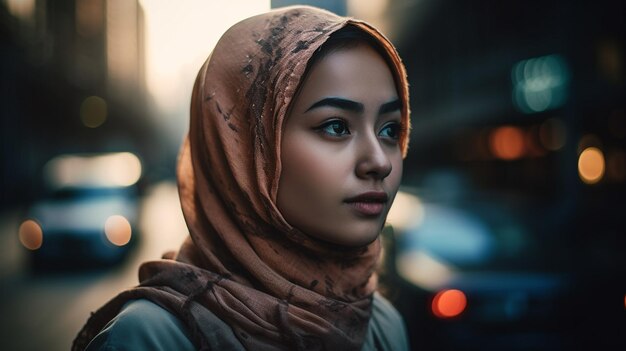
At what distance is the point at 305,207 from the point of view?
133 centimetres

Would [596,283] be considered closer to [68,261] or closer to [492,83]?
[68,261]

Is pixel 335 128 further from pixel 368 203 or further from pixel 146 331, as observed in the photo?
pixel 146 331

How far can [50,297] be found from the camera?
690 centimetres

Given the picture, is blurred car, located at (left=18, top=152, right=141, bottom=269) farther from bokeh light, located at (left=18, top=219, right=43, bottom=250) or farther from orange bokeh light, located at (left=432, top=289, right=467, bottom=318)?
orange bokeh light, located at (left=432, top=289, right=467, bottom=318)

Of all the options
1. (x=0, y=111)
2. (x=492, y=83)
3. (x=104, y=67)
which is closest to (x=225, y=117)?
(x=492, y=83)

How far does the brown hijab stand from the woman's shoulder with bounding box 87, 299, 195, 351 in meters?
0.04

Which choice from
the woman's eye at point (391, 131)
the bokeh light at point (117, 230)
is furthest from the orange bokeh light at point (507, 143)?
the woman's eye at point (391, 131)

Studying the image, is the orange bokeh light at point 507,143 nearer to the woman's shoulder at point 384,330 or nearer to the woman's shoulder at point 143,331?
the woman's shoulder at point 384,330

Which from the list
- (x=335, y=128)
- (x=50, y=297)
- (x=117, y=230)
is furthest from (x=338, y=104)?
(x=117, y=230)

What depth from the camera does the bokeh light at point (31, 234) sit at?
8111mm

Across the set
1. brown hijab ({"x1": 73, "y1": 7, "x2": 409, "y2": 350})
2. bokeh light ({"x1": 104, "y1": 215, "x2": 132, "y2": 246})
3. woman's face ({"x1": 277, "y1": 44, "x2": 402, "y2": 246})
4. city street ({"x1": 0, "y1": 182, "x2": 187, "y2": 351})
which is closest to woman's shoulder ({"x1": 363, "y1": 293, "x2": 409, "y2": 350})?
brown hijab ({"x1": 73, "y1": 7, "x2": 409, "y2": 350})

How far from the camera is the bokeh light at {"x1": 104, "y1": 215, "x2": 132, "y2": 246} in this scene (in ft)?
27.3

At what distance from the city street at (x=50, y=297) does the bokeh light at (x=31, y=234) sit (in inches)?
22.1

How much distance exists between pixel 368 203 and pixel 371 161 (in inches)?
4.5
